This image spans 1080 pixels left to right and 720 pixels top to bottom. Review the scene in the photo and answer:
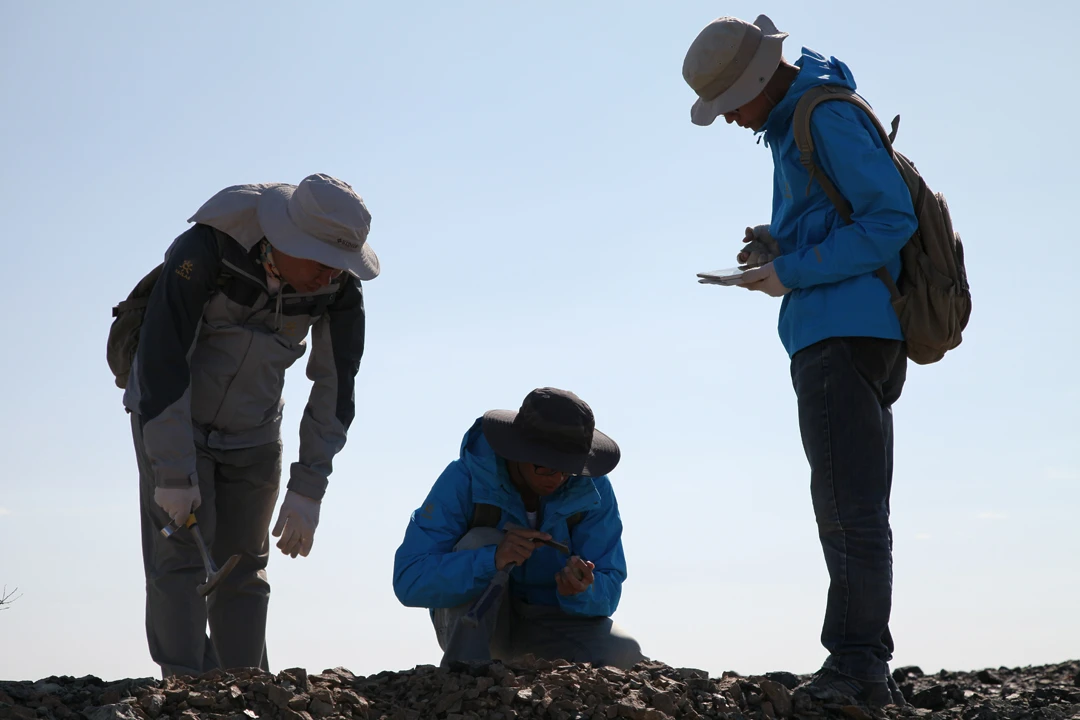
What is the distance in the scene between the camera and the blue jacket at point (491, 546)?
5.18 m

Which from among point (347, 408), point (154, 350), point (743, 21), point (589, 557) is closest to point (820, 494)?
point (589, 557)

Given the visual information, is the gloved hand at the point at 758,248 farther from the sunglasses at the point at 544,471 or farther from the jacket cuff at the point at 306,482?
the jacket cuff at the point at 306,482

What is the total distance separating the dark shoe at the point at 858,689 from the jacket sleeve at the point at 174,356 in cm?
287

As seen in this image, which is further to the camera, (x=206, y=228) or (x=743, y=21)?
(x=206, y=228)

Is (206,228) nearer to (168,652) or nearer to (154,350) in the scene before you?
(154,350)

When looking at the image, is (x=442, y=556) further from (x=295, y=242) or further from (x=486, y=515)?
(x=295, y=242)

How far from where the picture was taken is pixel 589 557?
18.0 feet

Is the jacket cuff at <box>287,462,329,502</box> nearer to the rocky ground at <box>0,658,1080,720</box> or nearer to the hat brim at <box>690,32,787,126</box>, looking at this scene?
the rocky ground at <box>0,658,1080,720</box>

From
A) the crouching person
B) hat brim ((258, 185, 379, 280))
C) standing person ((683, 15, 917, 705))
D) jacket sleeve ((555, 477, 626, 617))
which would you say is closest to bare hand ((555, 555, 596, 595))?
the crouching person

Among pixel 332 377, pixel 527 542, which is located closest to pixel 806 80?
pixel 527 542

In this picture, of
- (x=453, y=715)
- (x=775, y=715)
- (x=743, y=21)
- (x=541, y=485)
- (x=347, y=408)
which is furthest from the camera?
(x=347, y=408)

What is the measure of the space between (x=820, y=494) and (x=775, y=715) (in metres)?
0.87

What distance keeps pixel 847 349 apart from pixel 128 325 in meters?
3.35

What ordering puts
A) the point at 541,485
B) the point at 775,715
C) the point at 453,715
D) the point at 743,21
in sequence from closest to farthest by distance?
the point at 453,715 → the point at 775,715 → the point at 743,21 → the point at 541,485
